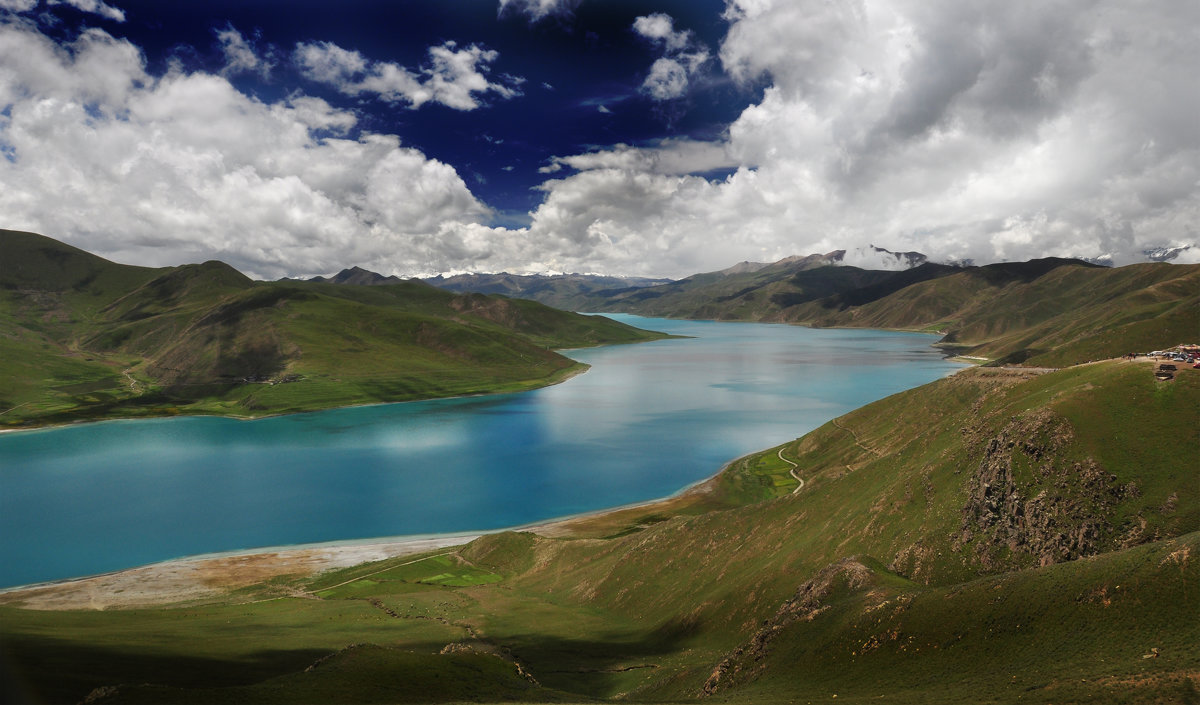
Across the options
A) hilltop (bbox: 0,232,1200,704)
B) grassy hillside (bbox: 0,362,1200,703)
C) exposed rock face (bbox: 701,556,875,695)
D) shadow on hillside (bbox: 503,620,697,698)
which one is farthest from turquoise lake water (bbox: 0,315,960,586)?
exposed rock face (bbox: 701,556,875,695)

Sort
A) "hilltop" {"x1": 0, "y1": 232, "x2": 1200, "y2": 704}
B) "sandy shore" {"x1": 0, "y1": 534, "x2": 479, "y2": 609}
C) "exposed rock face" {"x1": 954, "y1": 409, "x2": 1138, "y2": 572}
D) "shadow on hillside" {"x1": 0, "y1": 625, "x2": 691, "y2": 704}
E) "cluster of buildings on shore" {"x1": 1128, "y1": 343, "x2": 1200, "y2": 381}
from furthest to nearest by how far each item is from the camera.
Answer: "sandy shore" {"x1": 0, "y1": 534, "x2": 479, "y2": 609}, "cluster of buildings on shore" {"x1": 1128, "y1": 343, "x2": 1200, "y2": 381}, "exposed rock face" {"x1": 954, "y1": 409, "x2": 1138, "y2": 572}, "shadow on hillside" {"x1": 0, "y1": 625, "x2": 691, "y2": 704}, "hilltop" {"x1": 0, "y1": 232, "x2": 1200, "y2": 704}

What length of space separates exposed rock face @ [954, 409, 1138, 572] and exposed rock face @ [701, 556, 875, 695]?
522 inches

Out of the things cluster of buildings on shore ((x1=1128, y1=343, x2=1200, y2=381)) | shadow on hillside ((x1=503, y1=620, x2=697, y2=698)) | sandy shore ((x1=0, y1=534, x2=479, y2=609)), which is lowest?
sandy shore ((x1=0, y1=534, x2=479, y2=609))

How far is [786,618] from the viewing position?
4894 centimetres

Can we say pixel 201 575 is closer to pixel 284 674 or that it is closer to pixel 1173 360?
pixel 284 674

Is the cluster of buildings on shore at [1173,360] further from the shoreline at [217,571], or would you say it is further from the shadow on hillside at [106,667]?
the shadow on hillside at [106,667]

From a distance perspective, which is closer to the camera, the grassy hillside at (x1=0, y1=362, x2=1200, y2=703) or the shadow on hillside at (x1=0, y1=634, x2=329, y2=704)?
the shadow on hillside at (x1=0, y1=634, x2=329, y2=704)

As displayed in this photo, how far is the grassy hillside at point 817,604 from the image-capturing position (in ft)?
107

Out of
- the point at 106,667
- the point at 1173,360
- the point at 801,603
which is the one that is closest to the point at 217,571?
the point at 106,667

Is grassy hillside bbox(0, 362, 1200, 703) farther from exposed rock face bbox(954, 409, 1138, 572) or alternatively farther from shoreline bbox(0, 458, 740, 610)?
shoreline bbox(0, 458, 740, 610)

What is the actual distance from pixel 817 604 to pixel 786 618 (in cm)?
305

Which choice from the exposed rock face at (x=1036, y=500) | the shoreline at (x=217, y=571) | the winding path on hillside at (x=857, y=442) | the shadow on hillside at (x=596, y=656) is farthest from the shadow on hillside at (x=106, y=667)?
the winding path on hillside at (x=857, y=442)

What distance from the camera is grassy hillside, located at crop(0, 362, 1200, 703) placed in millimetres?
32719

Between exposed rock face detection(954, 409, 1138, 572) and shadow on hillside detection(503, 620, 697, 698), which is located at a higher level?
exposed rock face detection(954, 409, 1138, 572)
